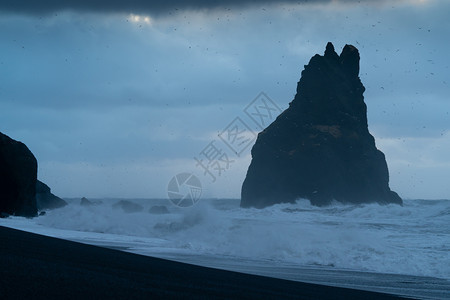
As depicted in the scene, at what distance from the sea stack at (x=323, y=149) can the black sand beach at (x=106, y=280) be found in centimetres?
5314

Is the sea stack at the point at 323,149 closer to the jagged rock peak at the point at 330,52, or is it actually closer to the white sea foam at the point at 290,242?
the jagged rock peak at the point at 330,52

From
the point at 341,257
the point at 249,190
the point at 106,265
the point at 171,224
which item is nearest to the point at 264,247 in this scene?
the point at 341,257

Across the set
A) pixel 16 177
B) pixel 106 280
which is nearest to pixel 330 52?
pixel 16 177

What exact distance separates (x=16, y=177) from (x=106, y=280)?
2141 cm

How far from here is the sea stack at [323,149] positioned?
61844mm

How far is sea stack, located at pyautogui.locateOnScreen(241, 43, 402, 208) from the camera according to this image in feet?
203

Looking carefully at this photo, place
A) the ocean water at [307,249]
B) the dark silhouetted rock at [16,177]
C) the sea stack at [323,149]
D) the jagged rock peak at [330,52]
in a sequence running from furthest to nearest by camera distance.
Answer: the jagged rock peak at [330,52]
the sea stack at [323,149]
the dark silhouetted rock at [16,177]
the ocean water at [307,249]

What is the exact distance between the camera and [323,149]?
6378cm

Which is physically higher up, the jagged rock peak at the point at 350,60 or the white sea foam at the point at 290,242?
the jagged rock peak at the point at 350,60

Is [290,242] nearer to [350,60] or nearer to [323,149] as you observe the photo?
[323,149]

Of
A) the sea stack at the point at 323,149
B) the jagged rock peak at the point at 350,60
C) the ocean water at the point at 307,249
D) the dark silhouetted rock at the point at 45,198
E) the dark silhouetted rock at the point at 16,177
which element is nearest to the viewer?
the ocean water at the point at 307,249

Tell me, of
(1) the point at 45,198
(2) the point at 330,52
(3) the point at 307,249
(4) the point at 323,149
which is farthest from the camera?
(2) the point at 330,52

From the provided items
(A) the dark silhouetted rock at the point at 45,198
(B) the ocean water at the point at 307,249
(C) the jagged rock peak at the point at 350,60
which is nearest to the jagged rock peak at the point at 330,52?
(C) the jagged rock peak at the point at 350,60

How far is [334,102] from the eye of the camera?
68812mm
